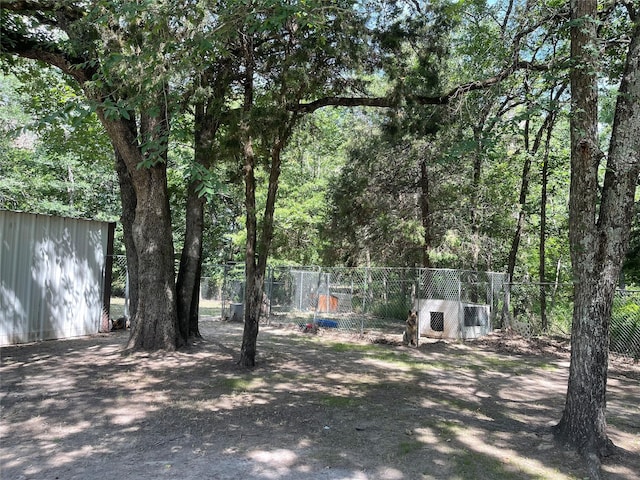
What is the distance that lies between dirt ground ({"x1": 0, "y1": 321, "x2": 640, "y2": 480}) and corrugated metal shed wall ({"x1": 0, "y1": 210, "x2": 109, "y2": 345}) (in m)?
0.80

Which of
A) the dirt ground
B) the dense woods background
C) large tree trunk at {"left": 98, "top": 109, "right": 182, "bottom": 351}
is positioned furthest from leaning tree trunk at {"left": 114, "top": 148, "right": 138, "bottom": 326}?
the dirt ground

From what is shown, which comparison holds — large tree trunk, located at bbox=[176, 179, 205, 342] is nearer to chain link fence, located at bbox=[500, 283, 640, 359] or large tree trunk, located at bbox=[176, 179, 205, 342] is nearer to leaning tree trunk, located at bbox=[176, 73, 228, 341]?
leaning tree trunk, located at bbox=[176, 73, 228, 341]

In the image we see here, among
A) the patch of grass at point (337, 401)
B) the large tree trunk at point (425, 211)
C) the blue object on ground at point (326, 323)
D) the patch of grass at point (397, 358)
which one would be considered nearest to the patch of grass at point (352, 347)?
the patch of grass at point (397, 358)

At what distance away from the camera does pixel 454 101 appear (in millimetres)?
9461

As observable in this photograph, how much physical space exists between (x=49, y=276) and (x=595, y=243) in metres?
11.2

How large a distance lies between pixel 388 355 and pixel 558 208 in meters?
16.6

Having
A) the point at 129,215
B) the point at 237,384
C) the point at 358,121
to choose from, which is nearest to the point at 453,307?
the point at 358,121

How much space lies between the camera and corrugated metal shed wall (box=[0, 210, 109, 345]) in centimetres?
1050

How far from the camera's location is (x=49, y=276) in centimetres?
1134

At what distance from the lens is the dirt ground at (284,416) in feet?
14.3

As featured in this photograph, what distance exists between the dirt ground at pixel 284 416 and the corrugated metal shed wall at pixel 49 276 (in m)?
0.80

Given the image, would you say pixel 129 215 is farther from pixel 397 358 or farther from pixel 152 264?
pixel 397 358

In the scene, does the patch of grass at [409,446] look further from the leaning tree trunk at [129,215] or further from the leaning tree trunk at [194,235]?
the leaning tree trunk at [129,215]

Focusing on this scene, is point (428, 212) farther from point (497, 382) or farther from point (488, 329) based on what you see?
point (497, 382)
